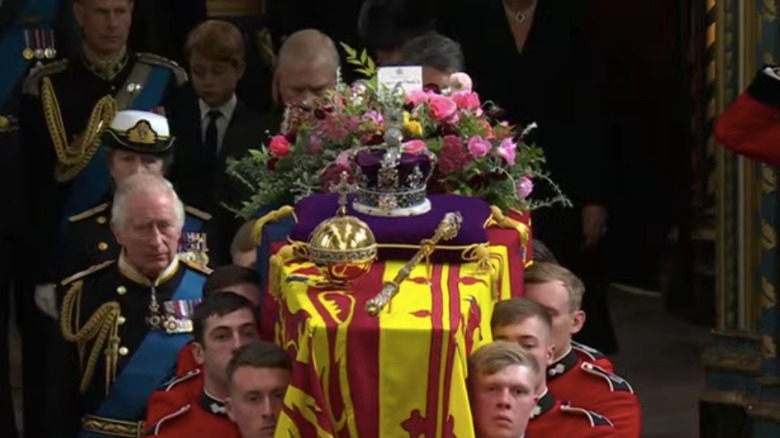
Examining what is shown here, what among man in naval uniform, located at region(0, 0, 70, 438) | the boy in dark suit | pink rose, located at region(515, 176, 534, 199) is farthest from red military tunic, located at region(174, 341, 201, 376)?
man in naval uniform, located at region(0, 0, 70, 438)

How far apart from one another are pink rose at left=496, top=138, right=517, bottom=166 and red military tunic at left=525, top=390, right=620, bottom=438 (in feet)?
2.03

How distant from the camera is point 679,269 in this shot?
10148 millimetres

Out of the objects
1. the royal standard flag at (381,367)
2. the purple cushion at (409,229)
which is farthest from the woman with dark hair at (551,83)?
the royal standard flag at (381,367)

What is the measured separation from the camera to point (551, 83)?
841 centimetres

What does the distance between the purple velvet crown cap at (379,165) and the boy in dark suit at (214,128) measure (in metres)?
1.96

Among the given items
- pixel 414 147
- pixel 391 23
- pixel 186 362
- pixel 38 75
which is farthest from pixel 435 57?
pixel 414 147

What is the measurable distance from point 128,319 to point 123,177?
64 cm

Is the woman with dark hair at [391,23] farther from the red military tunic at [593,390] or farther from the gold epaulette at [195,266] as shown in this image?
the red military tunic at [593,390]

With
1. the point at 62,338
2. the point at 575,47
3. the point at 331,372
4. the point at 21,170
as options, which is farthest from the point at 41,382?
the point at 331,372

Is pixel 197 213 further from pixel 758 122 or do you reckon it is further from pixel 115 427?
→ pixel 758 122

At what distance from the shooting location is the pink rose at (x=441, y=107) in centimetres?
626

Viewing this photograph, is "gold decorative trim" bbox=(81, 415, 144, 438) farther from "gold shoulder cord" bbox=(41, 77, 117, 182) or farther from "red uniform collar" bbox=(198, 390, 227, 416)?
"gold shoulder cord" bbox=(41, 77, 117, 182)

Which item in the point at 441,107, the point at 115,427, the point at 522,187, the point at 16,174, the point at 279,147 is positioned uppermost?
the point at 441,107

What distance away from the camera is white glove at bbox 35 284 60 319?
303 inches
